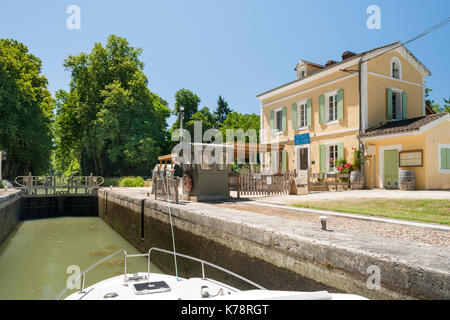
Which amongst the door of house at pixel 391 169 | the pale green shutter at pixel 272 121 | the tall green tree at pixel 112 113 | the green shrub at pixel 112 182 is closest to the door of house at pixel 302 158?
the pale green shutter at pixel 272 121

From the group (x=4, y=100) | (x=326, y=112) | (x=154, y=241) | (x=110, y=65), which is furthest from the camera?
(x=110, y=65)

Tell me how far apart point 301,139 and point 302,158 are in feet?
4.52

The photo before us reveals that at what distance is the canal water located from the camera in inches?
293

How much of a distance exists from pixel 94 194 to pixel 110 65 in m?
18.8

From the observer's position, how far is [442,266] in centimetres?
290

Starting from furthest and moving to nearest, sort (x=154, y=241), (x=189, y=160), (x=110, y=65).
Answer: (x=110, y=65), (x=189, y=160), (x=154, y=241)

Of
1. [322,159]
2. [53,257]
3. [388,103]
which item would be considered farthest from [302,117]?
[53,257]

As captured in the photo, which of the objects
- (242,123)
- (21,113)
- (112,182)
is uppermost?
(242,123)

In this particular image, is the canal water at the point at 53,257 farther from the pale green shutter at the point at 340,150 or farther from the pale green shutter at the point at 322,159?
the pale green shutter at the point at 340,150

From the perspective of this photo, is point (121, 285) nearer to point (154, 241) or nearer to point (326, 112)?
point (154, 241)

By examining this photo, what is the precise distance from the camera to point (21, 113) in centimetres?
2677

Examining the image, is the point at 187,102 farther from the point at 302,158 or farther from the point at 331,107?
the point at 331,107

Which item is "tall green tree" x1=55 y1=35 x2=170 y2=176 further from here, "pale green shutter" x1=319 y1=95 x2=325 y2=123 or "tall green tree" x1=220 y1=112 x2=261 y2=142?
"pale green shutter" x1=319 y1=95 x2=325 y2=123
